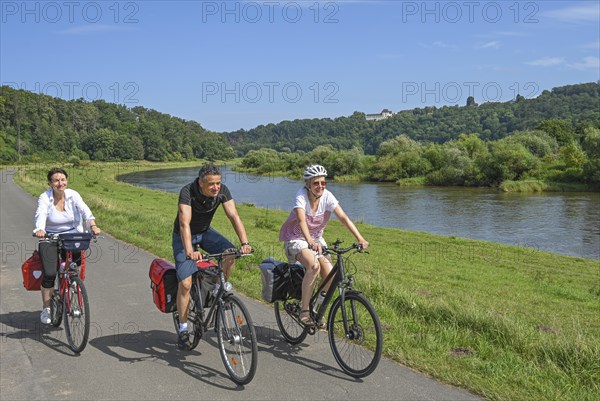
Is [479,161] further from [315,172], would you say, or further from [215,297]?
[215,297]

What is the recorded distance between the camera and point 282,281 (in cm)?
553

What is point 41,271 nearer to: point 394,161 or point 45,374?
point 45,374

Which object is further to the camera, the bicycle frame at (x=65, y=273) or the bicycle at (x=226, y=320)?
the bicycle frame at (x=65, y=273)

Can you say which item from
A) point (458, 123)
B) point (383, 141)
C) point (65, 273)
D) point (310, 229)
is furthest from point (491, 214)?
point (458, 123)

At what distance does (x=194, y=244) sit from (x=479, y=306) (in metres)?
5.61

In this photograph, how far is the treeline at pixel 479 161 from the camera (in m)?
64.1

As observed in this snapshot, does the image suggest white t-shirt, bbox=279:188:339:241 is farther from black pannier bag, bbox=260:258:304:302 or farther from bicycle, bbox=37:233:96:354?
bicycle, bbox=37:233:96:354

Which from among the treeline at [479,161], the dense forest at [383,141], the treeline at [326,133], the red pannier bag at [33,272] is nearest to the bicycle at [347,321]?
the red pannier bag at [33,272]

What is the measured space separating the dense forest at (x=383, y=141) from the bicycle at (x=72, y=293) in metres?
19.5

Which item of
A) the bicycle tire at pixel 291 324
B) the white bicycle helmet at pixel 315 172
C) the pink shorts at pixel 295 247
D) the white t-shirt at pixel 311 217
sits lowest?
the bicycle tire at pixel 291 324

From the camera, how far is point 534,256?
2091 cm

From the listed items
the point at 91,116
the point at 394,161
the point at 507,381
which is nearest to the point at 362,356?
the point at 507,381

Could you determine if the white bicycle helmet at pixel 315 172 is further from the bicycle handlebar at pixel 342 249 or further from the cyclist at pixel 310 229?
the bicycle handlebar at pixel 342 249

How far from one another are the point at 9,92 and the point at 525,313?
136902 mm
